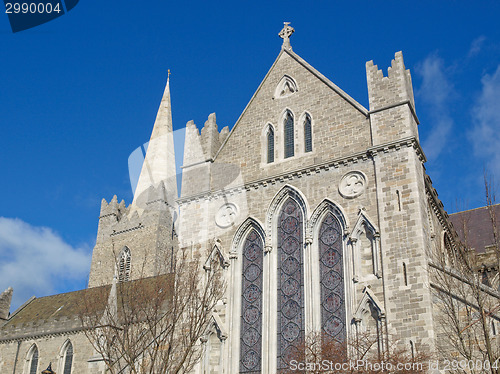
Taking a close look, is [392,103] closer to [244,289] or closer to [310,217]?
[310,217]

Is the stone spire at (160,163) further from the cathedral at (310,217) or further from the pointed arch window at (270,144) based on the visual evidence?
the pointed arch window at (270,144)

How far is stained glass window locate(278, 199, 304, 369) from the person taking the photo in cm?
1784

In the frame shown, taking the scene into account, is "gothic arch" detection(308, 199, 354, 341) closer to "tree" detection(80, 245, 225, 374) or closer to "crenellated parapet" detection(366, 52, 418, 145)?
"crenellated parapet" detection(366, 52, 418, 145)

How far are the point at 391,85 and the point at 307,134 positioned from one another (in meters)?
3.44

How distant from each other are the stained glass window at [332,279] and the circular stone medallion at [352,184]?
0.93 meters

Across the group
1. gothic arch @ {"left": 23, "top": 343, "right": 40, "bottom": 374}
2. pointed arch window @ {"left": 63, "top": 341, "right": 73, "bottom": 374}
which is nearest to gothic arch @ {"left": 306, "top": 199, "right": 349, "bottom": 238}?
pointed arch window @ {"left": 63, "top": 341, "right": 73, "bottom": 374}

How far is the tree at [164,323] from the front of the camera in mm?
16281

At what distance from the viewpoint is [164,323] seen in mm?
17828

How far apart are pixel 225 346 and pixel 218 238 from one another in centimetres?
395

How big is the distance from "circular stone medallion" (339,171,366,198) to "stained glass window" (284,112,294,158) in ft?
9.17

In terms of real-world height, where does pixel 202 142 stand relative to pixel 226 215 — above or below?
above

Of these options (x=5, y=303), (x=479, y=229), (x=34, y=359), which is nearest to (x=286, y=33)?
(x=479, y=229)

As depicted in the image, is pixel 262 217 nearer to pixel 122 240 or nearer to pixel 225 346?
pixel 225 346

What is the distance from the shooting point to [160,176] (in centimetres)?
4769
